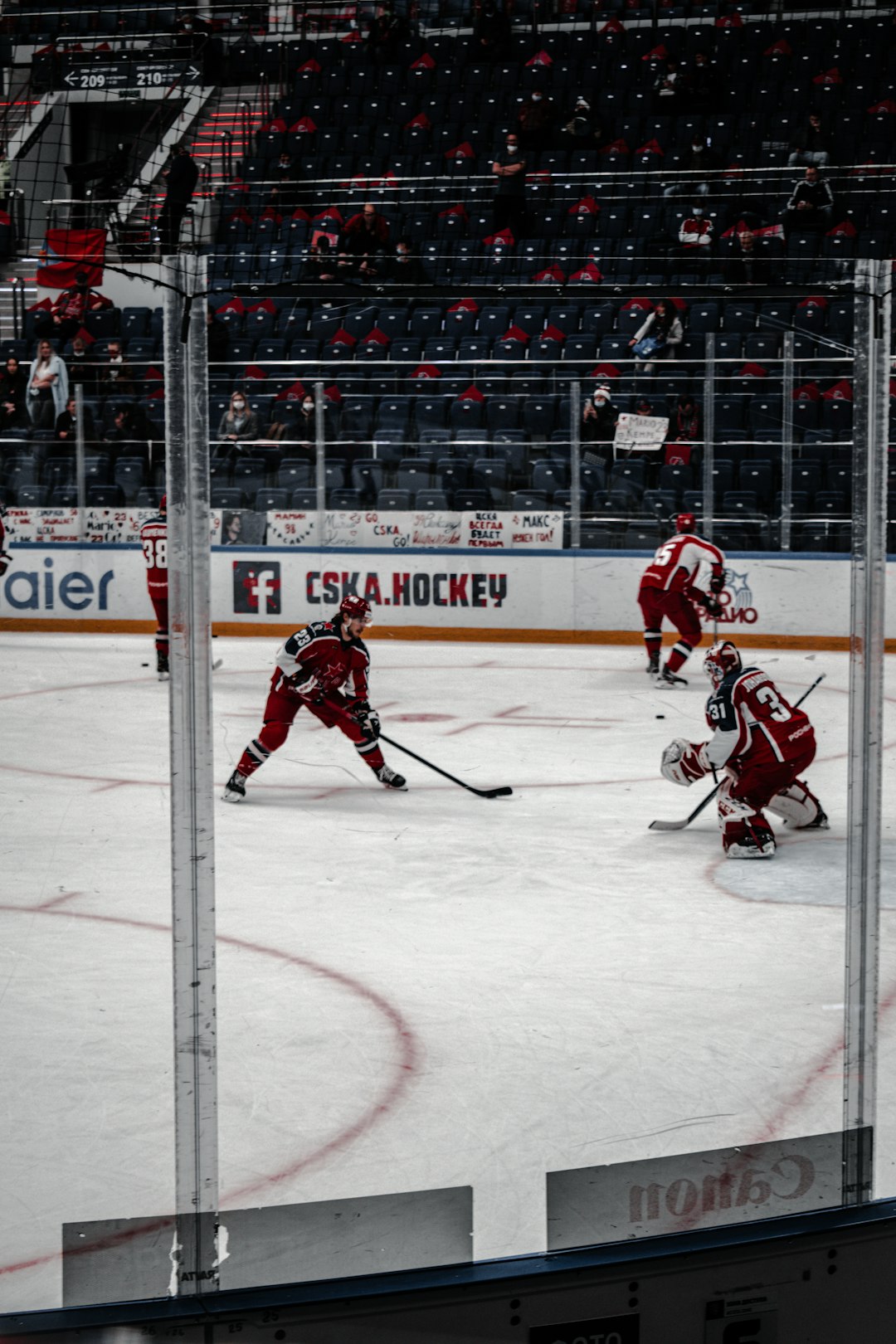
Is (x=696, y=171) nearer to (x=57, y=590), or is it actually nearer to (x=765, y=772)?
(x=57, y=590)

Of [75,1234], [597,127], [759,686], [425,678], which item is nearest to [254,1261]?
[75,1234]

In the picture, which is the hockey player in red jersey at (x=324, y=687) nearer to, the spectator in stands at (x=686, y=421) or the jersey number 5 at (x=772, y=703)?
the jersey number 5 at (x=772, y=703)

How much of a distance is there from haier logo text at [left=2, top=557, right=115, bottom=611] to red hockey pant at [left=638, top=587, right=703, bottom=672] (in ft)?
17.5

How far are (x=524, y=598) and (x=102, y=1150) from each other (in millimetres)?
10082

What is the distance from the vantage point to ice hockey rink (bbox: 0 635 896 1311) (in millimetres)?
3438

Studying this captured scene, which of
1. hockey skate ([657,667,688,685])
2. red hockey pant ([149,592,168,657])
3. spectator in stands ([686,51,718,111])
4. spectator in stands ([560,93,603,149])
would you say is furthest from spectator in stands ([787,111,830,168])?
red hockey pant ([149,592,168,657])

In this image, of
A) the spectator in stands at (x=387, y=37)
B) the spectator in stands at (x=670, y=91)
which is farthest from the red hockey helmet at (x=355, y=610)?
the spectator in stands at (x=387, y=37)

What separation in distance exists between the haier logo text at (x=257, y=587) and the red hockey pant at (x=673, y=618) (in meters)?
3.85

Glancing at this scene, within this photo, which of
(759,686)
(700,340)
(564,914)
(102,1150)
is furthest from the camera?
(700,340)

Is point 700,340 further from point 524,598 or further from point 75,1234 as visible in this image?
point 75,1234

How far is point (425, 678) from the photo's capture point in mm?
11305

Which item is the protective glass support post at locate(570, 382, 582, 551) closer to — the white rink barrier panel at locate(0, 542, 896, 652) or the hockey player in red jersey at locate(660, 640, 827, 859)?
the white rink barrier panel at locate(0, 542, 896, 652)

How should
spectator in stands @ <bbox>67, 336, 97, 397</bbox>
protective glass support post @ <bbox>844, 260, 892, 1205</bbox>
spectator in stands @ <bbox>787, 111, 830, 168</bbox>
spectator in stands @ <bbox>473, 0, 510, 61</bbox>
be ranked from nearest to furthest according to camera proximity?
protective glass support post @ <bbox>844, 260, 892, 1205</bbox>
spectator in stands @ <bbox>67, 336, 97, 397</bbox>
spectator in stands @ <bbox>787, 111, 830, 168</bbox>
spectator in stands @ <bbox>473, 0, 510, 61</bbox>

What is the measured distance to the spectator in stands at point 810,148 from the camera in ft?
46.3
